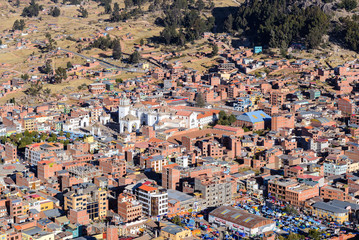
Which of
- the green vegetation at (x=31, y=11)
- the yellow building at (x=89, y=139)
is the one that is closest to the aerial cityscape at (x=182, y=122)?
the green vegetation at (x=31, y=11)

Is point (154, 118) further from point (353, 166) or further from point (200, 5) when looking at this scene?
point (200, 5)

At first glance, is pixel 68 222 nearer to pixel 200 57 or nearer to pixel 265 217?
pixel 265 217

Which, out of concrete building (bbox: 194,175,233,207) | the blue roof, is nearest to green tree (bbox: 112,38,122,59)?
the blue roof

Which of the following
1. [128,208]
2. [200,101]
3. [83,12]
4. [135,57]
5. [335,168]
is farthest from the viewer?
[83,12]

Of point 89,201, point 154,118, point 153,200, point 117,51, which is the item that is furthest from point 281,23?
point 89,201

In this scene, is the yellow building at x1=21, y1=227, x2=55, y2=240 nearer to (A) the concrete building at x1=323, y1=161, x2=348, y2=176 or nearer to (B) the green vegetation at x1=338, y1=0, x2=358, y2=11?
(A) the concrete building at x1=323, y1=161, x2=348, y2=176
